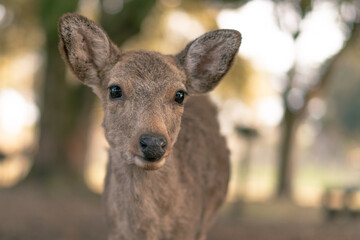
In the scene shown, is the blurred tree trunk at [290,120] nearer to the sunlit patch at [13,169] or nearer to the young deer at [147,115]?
the sunlit patch at [13,169]

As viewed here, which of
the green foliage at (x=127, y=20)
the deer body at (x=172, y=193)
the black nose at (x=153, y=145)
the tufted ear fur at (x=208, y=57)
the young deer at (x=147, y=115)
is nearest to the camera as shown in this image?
the black nose at (x=153, y=145)

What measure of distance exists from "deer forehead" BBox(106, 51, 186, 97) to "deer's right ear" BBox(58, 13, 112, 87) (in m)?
0.21

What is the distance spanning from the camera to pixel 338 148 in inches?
1880

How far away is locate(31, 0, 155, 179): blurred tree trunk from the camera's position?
14.0 metres

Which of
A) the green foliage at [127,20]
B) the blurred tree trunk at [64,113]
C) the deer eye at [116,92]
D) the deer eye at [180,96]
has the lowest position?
the deer eye at [116,92]

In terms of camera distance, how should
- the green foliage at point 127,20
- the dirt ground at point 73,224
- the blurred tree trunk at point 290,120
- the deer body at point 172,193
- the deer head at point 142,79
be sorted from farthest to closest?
the blurred tree trunk at point 290,120 → the green foliage at point 127,20 → the dirt ground at point 73,224 → the deer body at point 172,193 → the deer head at point 142,79

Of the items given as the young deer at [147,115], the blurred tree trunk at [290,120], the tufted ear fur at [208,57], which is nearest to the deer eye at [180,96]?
the young deer at [147,115]

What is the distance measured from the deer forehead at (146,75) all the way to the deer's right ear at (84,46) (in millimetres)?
207

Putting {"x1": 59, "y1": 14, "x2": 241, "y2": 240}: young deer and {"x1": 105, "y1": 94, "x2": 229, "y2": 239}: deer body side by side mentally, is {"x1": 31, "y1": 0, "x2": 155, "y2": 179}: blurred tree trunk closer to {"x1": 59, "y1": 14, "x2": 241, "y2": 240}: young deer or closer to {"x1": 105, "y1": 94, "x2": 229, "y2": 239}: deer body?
{"x1": 105, "y1": 94, "x2": 229, "y2": 239}: deer body

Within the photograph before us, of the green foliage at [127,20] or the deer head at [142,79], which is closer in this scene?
the deer head at [142,79]

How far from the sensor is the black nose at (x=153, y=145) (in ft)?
12.1

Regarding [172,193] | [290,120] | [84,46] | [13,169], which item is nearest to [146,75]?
[84,46]

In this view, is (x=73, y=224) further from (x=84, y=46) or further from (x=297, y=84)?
(x=297, y=84)

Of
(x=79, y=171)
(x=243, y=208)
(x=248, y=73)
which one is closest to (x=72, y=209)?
(x=79, y=171)
